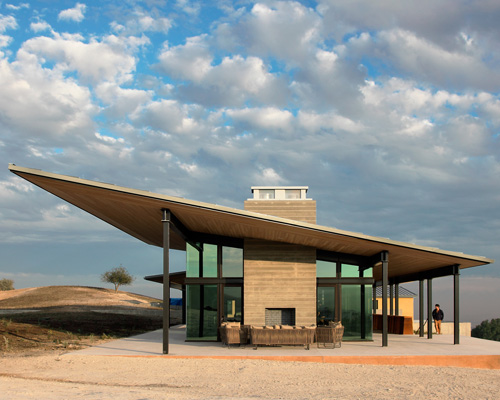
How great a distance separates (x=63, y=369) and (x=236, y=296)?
672 centimetres

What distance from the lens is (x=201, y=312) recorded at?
54.4 feet

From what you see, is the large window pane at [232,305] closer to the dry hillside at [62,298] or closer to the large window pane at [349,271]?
the large window pane at [349,271]

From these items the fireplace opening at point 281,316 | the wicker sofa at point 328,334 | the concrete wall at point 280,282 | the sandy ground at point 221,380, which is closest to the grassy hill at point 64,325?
the sandy ground at point 221,380

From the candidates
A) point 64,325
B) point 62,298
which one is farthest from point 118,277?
point 64,325

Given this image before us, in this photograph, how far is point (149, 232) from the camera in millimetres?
19047

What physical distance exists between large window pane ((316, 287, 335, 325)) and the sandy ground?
4.66 m

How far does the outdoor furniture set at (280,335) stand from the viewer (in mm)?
13789

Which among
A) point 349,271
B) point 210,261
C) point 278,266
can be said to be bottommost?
point 349,271

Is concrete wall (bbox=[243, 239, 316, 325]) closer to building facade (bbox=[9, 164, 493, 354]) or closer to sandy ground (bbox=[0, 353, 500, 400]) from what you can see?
building facade (bbox=[9, 164, 493, 354])

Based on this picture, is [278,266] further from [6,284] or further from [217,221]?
[6,284]

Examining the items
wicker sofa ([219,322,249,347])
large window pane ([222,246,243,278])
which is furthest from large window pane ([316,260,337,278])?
wicker sofa ([219,322,249,347])

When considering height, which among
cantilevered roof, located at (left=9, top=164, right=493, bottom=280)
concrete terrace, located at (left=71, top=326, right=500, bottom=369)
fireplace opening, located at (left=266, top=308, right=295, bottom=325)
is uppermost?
cantilevered roof, located at (left=9, top=164, right=493, bottom=280)

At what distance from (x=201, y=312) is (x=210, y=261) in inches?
62.6

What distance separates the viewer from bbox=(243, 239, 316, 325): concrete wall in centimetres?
1598
